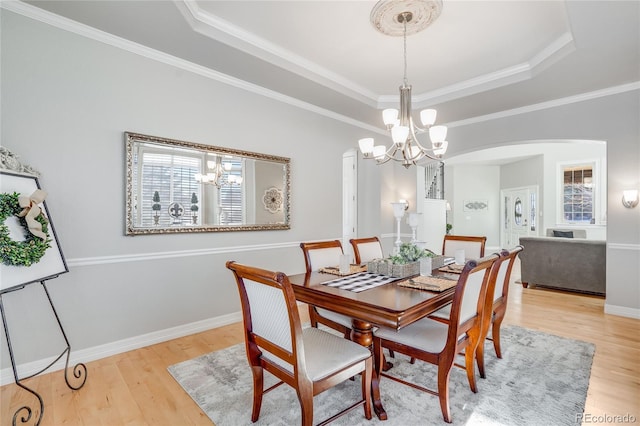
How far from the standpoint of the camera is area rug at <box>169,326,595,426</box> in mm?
1833

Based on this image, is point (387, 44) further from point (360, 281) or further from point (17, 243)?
point (17, 243)

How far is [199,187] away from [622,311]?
16.4 ft

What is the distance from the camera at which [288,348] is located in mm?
1500

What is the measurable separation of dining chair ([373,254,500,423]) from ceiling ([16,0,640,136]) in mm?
2056

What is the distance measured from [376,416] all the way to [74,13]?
3490mm

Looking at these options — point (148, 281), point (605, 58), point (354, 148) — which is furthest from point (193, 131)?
point (605, 58)

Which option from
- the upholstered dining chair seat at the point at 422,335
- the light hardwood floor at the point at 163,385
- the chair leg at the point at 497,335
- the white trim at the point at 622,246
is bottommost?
the light hardwood floor at the point at 163,385

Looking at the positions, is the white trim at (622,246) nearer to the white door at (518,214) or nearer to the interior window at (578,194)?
the interior window at (578,194)

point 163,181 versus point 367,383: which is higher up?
point 163,181

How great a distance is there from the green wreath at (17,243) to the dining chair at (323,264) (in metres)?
1.73

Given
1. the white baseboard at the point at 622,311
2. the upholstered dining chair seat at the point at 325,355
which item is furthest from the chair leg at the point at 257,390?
the white baseboard at the point at 622,311

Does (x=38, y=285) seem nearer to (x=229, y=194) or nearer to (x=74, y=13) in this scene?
(x=229, y=194)

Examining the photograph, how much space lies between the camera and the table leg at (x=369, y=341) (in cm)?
183

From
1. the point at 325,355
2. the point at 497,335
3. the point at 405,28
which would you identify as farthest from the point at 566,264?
the point at 325,355
